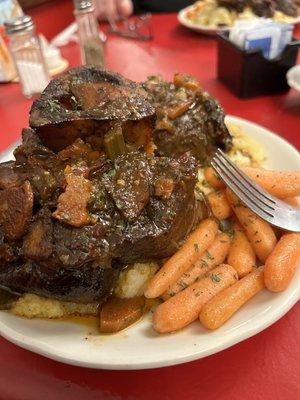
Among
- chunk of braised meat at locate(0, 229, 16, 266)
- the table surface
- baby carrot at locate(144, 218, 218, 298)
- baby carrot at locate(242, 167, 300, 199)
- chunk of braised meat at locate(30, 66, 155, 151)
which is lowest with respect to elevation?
the table surface

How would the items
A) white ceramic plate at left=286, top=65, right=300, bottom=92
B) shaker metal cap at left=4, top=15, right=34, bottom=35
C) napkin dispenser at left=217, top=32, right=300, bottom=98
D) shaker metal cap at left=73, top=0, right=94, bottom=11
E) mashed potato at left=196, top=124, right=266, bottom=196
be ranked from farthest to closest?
shaker metal cap at left=73, top=0, right=94, bottom=11, shaker metal cap at left=4, top=15, right=34, bottom=35, napkin dispenser at left=217, top=32, right=300, bottom=98, white ceramic plate at left=286, top=65, right=300, bottom=92, mashed potato at left=196, top=124, right=266, bottom=196

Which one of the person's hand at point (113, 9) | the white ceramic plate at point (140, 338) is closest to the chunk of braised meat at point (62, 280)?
the white ceramic plate at point (140, 338)

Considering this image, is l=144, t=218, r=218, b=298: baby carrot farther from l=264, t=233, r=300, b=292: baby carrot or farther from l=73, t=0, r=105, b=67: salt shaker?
l=73, t=0, r=105, b=67: salt shaker

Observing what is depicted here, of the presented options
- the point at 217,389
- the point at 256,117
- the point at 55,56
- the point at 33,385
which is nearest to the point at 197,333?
the point at 217,389

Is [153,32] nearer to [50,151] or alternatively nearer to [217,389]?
[50,151]

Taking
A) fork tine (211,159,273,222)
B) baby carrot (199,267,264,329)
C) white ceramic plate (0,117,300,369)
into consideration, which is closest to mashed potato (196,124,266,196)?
fork tine (211,159,273,222)

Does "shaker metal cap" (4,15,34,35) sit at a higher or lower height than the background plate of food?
higher

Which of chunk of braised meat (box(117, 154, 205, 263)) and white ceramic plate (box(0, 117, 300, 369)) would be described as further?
chunk of braised meat (box(117, 154, 205, 263))
